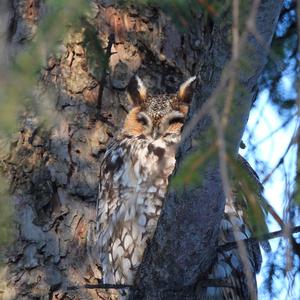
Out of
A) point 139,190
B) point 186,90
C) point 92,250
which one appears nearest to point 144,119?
point 186,90

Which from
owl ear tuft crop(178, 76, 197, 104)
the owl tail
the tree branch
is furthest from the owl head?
the tree branch

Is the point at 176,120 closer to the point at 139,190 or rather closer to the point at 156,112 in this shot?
the point at 156,112

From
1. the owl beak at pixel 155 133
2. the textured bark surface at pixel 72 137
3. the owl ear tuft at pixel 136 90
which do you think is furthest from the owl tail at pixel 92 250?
the owl ear tuft at pixel 136 90

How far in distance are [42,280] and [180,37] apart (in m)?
0.99

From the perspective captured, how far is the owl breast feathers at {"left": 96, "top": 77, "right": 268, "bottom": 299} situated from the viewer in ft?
8.15

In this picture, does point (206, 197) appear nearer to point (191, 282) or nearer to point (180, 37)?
point (191, 282)

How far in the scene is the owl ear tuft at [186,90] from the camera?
8.70 ft

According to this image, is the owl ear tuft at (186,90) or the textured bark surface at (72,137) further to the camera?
the owl ear tuft at (186,90)

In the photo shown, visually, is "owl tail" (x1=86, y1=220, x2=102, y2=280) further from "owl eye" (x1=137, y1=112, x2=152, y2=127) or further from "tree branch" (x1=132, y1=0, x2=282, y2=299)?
"tree branch" (x1=132, y1=0, x2=282, y2=299)

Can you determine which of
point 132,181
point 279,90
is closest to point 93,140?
point 132,181

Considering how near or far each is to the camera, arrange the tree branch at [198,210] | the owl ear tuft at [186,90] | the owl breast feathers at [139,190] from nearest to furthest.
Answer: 1. the tree branch at [198,210]
2. the owl breast feathers at [139,190]
3. the owl ear tuft at [186,90]

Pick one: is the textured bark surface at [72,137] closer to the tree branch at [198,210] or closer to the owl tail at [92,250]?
the owl tail at [92,250]

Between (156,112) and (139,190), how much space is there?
0.32 meters

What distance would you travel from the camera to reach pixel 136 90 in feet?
8.98
